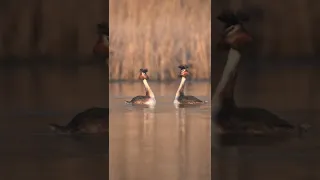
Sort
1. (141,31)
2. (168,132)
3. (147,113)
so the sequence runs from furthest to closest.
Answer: (141,31) → (147,113) → (168,132)

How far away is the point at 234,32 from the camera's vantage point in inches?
31.7

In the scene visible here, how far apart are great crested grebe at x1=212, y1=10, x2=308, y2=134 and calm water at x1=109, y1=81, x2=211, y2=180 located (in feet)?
0.43

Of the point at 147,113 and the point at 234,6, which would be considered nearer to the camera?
the point at 234,6

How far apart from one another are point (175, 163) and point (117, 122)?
36cm

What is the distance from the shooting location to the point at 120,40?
1.61 m

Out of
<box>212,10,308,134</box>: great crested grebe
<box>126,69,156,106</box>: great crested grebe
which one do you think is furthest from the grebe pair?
<box>212,10,308,134</box>: great crested grebe

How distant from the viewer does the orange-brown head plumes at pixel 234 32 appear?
31.7 inches

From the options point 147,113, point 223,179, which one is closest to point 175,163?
point 223,179
